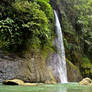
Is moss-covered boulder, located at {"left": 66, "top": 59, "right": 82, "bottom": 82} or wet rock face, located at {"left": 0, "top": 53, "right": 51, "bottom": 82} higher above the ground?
wet rock face, located at {"left": 0, "top": 53, "right": 51, "bottom": 82}

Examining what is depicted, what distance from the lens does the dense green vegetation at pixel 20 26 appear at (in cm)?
1044

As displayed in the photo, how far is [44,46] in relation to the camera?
44.6 ft

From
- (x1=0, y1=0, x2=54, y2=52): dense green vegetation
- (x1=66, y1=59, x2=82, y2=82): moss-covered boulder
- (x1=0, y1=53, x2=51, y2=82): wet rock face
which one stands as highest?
(x1=0, y1=0, x2=54, y2=52): dense green vegetation

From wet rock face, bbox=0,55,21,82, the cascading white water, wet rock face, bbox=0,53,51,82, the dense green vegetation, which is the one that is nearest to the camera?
wet rock face, bbox=0,55,21,82

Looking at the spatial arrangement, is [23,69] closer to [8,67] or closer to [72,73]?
[8,67]

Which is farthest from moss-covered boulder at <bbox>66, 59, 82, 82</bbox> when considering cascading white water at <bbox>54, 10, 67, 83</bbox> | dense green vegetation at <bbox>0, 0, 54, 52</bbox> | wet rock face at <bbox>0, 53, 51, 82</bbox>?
dense green vegetation at <bbox>0, 0, 54, 52</bbox>

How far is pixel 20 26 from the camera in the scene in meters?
11.0

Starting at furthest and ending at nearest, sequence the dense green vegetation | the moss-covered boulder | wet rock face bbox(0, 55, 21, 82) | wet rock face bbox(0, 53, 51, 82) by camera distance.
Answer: the moss-covered boulder
the dense green vegetation
wet rock face bbox(0, 53, 51, 82)
wet rock face bbox(0, 55, 21, 82)

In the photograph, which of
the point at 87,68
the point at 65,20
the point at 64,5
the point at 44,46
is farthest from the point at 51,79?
the point at 64,5

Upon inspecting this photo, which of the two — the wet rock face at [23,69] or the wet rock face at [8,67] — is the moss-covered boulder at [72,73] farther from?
the wet rock face at [8,67]

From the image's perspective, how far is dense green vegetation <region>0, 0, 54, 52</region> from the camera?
10.4 metres

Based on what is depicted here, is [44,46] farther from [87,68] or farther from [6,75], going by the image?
[87,68]

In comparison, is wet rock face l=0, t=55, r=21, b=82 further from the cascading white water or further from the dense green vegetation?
the cascading white water

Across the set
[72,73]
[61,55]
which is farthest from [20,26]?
[72,73]
